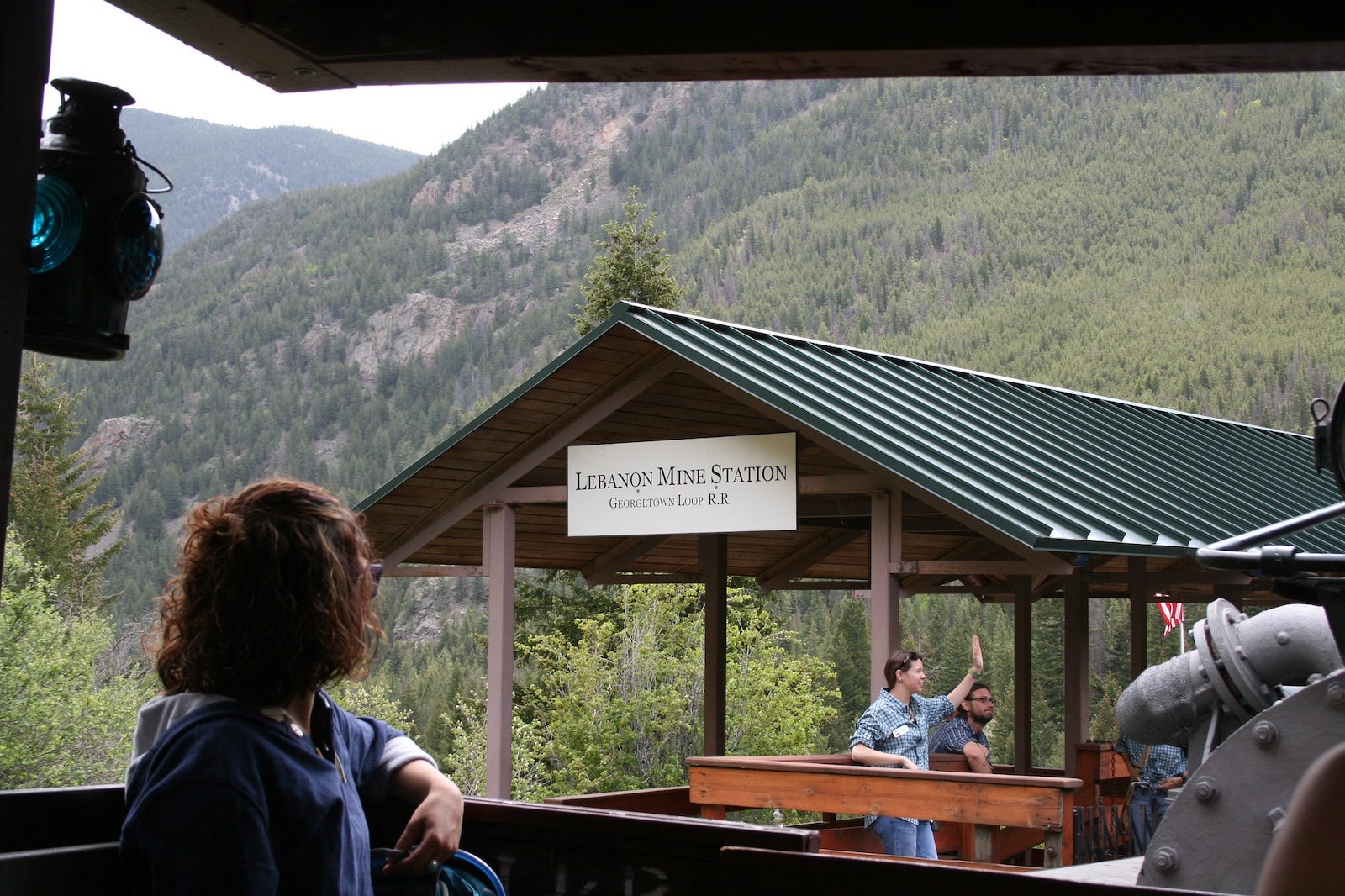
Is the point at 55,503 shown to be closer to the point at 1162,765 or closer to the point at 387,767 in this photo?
the point at 1162,765

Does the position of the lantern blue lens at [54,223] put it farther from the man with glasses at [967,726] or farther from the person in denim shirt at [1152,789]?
the man with glasses at [967,726]

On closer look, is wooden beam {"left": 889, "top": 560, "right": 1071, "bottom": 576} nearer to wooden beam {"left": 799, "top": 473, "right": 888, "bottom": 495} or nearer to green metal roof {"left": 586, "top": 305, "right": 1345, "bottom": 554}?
green metal roof {"left": 586, "top": 305, "right": 1345, "bottom": 554}

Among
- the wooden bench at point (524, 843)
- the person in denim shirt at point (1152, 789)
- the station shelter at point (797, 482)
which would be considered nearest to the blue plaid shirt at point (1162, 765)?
the person in denim shirt at point (1152, 789)

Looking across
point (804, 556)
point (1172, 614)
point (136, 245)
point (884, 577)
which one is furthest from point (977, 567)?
point (1172, 614)

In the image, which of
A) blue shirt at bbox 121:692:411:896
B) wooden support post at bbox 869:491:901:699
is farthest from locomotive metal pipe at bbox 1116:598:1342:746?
wooden support post at bbox 869:491:901:699

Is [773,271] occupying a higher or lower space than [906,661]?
higher

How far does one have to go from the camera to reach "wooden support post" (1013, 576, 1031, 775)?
1480 centimetres

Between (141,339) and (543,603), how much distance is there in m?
94.7

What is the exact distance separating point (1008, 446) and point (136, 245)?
30.5 ft

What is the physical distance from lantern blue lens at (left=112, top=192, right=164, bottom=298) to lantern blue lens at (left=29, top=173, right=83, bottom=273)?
82 millimetres

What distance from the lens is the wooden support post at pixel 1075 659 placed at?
14836 mm

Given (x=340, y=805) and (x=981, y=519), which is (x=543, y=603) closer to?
(x=981, y=519)

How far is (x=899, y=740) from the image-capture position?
8.94 meters

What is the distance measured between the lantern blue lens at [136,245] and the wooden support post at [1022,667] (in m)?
12.9
